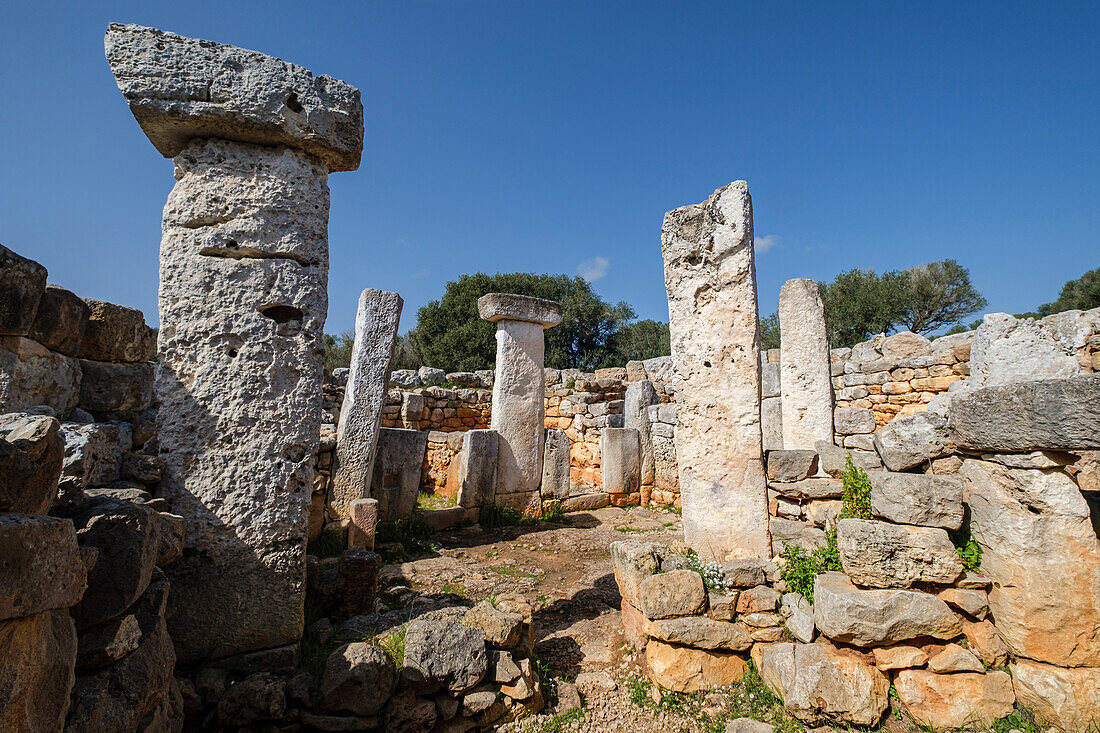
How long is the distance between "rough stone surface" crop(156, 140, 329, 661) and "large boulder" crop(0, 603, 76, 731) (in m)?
1.06

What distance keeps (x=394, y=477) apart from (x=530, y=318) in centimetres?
298

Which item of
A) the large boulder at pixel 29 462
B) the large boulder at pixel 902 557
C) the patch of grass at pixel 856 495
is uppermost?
the large boulder at pixel 29 462

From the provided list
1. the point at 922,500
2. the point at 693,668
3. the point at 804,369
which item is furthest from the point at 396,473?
the point at 804,369

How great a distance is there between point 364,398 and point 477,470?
1.78m

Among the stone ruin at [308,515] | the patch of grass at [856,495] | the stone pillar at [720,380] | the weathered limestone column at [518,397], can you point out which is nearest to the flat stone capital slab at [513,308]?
the weathered limestone column at [518,397]

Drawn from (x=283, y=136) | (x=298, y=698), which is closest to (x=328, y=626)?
(x=298, y=698)

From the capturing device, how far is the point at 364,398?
6676 millimetres

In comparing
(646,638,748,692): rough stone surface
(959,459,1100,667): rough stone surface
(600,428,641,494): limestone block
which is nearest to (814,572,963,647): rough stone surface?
(959,459,1100,667): rough stone surface

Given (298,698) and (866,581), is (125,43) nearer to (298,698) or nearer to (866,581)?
(298,698)

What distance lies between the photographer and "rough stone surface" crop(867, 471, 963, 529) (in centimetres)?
298

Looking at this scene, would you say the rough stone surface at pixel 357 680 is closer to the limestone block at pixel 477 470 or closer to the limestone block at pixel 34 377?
the limestone block at pixel 34 377

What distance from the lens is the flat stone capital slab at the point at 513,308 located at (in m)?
7.78

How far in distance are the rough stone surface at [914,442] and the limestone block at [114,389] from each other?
4.20 metres

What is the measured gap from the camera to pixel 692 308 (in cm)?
389
